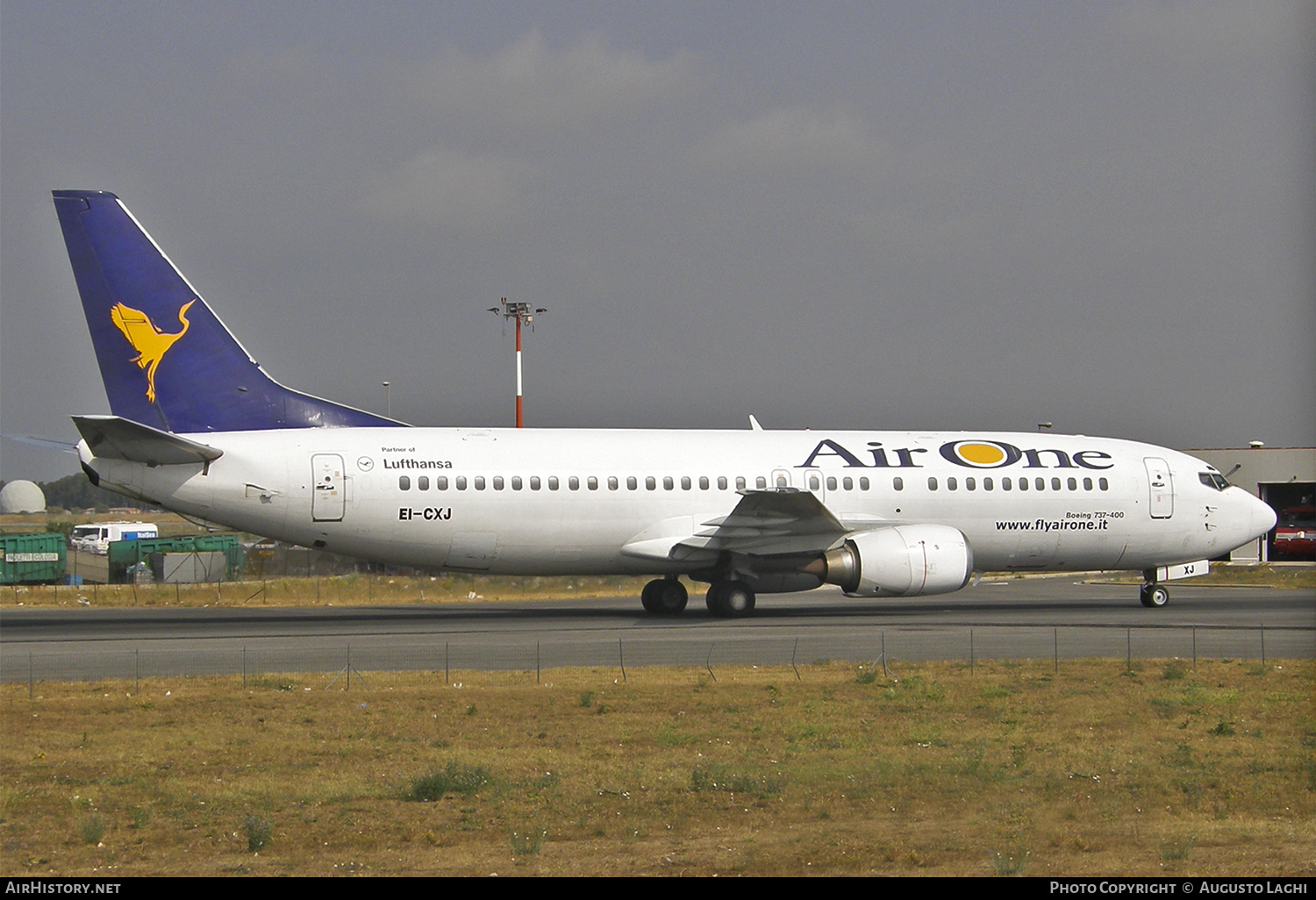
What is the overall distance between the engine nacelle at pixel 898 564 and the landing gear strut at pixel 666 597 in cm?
349

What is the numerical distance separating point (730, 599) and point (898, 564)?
3.61m

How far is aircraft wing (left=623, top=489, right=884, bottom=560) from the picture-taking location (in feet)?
86.2

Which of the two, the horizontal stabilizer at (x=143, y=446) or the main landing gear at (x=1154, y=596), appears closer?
the horizontal stabilizer at (x=143, y=446)

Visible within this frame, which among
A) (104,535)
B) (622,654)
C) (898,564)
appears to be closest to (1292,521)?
(898,564)

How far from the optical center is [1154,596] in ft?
98.2

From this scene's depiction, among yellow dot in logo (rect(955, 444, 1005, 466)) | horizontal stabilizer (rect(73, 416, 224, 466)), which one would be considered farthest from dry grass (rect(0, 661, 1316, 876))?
yellow dot in logo (rect(955, 444, 1005, 466))

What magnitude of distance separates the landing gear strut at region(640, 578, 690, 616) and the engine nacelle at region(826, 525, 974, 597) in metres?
3.49

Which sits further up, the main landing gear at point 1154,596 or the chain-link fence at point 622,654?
the main landing gear at point 1154,596

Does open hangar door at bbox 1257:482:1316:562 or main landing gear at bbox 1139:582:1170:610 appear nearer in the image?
main landing gear at bbox 1139:582:1170:610

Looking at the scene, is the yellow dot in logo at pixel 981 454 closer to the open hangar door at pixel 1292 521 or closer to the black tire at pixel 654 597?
the black tire at pixel 654 597

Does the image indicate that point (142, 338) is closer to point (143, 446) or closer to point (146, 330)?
point (146, 330)

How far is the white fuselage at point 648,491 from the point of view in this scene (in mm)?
24641

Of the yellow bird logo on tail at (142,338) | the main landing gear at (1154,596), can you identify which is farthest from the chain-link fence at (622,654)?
the main landing gear at (1154,596)

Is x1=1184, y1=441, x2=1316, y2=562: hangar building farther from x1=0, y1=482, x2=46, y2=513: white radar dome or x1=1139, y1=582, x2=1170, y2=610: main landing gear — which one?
x1=0, y1=482, x2=46, y2=513: white radar dome
